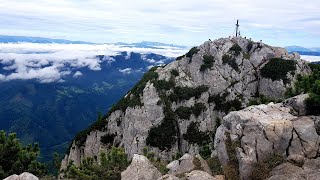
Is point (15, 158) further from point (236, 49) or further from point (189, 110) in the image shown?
point (236, 49)

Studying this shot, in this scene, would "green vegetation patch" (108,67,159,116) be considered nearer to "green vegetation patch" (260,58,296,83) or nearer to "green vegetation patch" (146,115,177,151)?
"green vegetation patch" (146,115,177,151)

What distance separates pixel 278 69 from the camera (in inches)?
3529

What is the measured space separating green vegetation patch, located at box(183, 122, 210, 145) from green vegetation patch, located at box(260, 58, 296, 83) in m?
21.3

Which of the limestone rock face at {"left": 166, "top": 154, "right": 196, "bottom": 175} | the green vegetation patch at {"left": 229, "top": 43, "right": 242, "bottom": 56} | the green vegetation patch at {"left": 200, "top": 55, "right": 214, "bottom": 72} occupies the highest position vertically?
the green vegetation patch at {"left": 229, "top": 43, "right": 242, "bottom": 56}

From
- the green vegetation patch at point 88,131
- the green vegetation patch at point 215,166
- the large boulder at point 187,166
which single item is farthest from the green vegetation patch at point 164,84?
the green vegetation patch at point 215,166

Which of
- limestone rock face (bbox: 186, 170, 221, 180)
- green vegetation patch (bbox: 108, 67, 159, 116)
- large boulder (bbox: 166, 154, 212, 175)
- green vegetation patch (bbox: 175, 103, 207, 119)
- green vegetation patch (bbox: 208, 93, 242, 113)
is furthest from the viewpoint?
green vegetation patch (bbox: 108, 67, 159, 116)

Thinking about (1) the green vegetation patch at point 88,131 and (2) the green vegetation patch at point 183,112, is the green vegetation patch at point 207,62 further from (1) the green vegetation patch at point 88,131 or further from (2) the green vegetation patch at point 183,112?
(1) the green vegetation patch at point 88,131

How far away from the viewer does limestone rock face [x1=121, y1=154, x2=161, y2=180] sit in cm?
3209

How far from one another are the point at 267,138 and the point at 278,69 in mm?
61178

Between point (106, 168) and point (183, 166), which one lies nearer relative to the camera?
point (183, 166)

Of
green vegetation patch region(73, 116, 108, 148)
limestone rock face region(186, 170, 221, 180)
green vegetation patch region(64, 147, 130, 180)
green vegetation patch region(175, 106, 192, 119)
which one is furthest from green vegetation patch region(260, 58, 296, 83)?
limestone rock face region(186, 170, 221, 180)

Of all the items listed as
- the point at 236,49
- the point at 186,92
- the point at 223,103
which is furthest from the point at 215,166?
the point at 236,49

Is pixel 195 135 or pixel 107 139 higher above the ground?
pixel 195 135

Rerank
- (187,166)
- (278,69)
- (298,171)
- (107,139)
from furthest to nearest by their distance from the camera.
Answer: (107,139) → (278,69) → (187,166) → (298,171)
